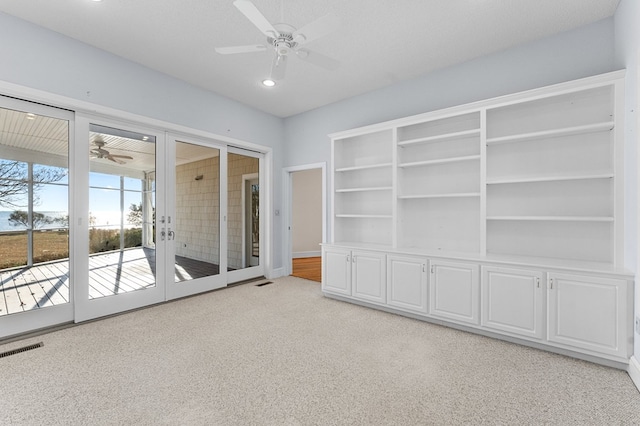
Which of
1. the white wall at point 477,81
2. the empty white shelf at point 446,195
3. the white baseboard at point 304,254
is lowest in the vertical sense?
the white baseboard at point 304,254

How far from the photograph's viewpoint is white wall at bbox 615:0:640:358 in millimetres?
2250

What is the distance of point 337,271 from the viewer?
4262 mm

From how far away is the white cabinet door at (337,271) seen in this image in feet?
13.6

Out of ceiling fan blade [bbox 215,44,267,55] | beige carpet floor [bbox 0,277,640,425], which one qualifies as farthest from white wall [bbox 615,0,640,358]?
ceiling fan blade [bbox 215,44,267,55]

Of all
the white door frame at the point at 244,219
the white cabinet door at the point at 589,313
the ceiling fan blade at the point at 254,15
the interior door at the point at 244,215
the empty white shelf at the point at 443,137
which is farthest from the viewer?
the white door frame at the point at 244,219

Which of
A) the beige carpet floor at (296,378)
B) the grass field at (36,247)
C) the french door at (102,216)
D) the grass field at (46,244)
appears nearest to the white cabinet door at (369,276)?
the beige carpet floor at (296,378)

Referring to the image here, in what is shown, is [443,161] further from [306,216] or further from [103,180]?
[306,216]

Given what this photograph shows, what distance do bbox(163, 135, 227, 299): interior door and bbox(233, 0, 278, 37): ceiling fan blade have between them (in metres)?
2.62

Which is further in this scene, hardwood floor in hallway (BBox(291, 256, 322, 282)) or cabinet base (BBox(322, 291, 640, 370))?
hardwood floor in hallway (BBox(291, 256, 322, 282))

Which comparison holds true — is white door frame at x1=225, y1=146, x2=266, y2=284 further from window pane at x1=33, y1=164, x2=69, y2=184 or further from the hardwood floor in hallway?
window pane at x1=33, y1=164, x2=69, y2=184

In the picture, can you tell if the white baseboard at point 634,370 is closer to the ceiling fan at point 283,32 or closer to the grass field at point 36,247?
the ceiling fan at point 283,32

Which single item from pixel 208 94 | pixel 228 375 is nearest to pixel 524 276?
pixel 228 375

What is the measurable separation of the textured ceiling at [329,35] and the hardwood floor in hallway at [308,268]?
3.58 metres

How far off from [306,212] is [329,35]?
18.1 ft
